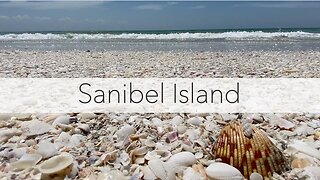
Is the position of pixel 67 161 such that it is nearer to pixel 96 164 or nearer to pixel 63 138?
pixel 96 164

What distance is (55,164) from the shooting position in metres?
2.35

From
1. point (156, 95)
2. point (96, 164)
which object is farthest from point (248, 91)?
point (96, 164)

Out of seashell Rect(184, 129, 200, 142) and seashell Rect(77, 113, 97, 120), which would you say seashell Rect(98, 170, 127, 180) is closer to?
seashell Rect(184, 129, 200, 142)

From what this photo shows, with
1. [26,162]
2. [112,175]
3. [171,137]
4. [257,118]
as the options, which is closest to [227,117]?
[257,118]

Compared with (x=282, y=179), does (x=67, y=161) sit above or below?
above

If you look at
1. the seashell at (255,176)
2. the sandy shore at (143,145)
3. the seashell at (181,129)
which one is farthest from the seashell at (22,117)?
the seashell at (255,176)

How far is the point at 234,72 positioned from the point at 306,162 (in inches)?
167

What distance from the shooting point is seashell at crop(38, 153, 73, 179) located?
2.26 meters

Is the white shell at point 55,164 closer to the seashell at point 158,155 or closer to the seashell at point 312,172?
the seashell at point 158,155

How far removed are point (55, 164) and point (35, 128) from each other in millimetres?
749

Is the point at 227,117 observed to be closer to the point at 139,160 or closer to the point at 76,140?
the point at 139,160

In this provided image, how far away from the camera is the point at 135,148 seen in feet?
8.78

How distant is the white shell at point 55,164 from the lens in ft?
7.47

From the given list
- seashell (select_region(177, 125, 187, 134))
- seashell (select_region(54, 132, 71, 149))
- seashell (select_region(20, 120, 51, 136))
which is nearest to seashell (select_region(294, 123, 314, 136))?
seashell (select_region(177, 125, 187, 134))
